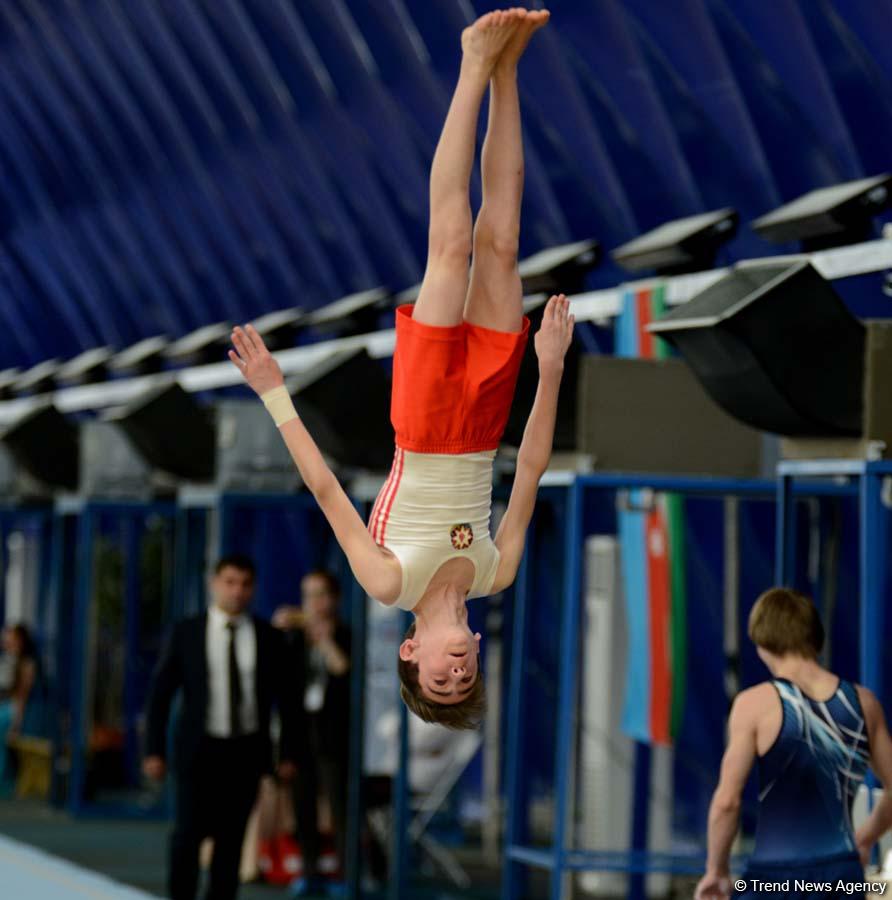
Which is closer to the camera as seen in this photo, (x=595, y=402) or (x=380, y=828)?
(x=595, y=402)

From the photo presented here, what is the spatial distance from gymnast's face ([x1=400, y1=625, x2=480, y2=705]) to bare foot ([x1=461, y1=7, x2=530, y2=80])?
5.60ft

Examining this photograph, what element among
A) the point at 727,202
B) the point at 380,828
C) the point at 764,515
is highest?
the point at 727,202

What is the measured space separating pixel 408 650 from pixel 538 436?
2.62 feet

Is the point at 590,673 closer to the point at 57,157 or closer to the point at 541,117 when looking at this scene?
the point at 541,117

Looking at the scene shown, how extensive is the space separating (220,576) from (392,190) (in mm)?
7656

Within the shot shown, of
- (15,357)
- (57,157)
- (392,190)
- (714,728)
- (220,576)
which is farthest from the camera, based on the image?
(15,357)

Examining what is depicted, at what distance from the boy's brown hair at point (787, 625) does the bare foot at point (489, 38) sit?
2213 millimetres

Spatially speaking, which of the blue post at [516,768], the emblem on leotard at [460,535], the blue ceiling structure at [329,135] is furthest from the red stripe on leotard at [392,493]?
the blue ceiling structure at [329,135]

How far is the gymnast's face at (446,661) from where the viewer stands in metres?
6.37

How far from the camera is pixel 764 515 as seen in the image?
47.4 ft

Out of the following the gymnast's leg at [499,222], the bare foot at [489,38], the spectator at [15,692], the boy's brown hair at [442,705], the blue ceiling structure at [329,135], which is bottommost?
the spectator at [15,692]

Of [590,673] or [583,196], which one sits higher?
[583,196]

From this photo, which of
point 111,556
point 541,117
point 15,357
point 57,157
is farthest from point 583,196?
point 15,357

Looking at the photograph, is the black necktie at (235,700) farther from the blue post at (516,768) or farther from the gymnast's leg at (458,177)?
the gymnast's leg at (458,177)
